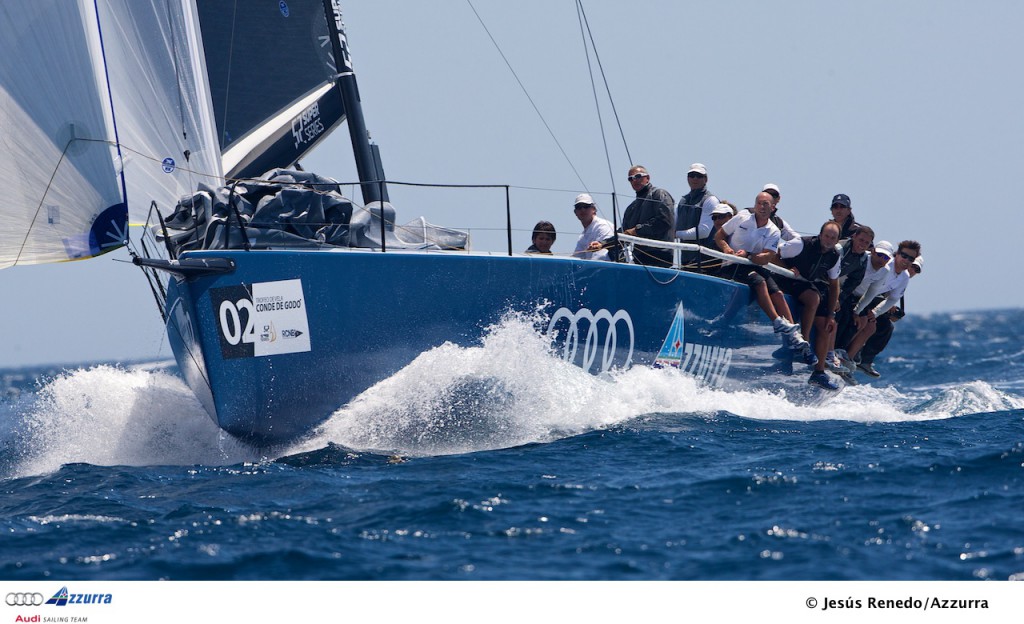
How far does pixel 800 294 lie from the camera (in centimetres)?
903

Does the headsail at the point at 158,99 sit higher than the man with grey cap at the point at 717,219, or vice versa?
the headsail at the point at 158,99

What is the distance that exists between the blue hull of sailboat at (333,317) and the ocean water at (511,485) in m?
0.16

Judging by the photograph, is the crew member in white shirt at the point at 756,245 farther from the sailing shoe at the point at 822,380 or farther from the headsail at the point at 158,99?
the headsail at the point at 158,99

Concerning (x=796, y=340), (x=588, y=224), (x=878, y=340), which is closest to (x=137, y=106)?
(x=588, y=224)

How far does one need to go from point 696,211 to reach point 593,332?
1953 millimetres

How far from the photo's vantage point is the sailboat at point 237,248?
595 cm

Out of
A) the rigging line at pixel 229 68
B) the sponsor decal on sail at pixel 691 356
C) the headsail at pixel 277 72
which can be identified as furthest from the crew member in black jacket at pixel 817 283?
the rigging line at pixel 229 68

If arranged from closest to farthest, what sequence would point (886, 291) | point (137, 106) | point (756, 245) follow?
point (137, 106) < point (756, 245) < point (886, 291)

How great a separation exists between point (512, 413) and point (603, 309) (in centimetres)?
106
